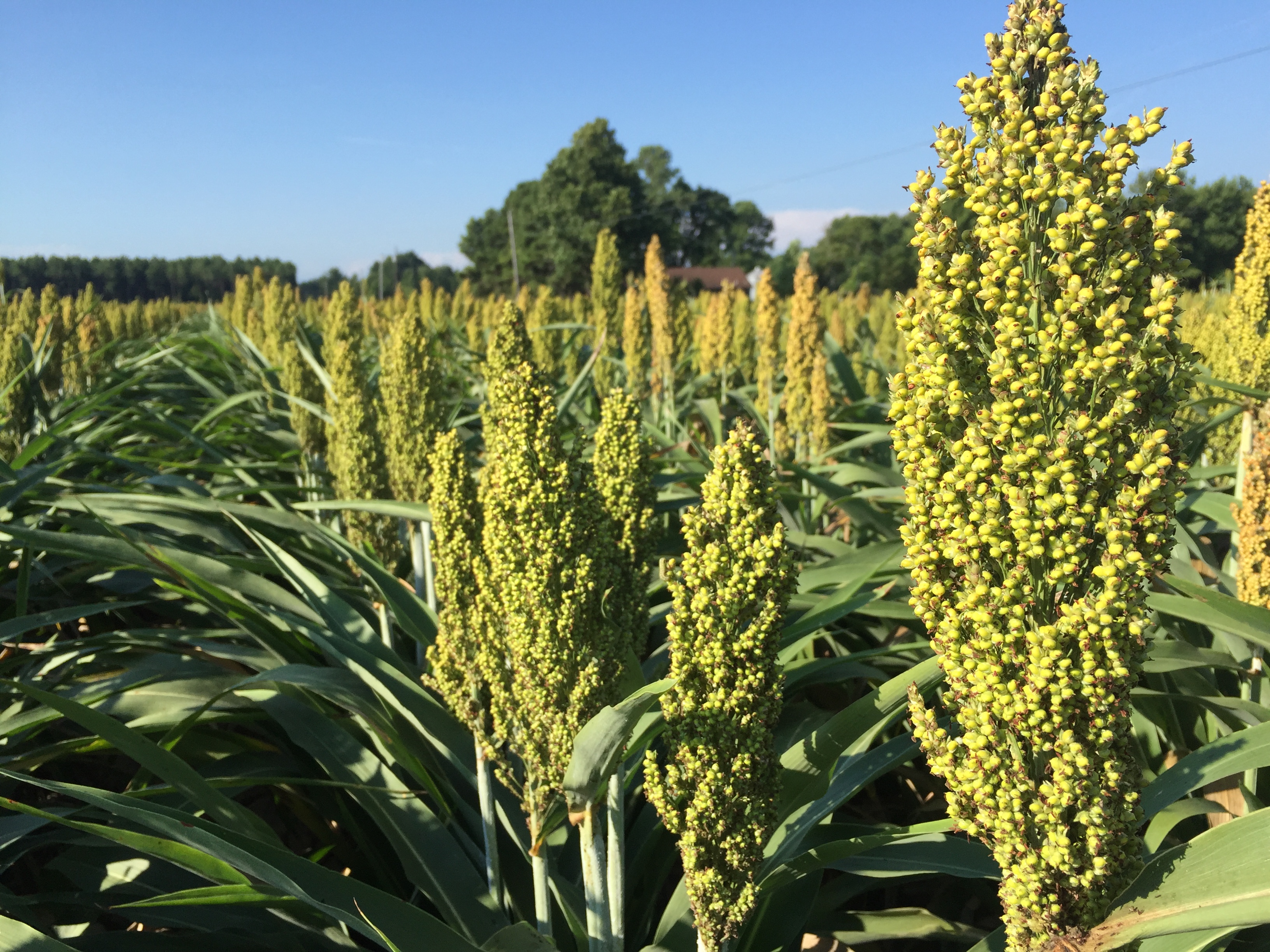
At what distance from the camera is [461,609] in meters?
2.67

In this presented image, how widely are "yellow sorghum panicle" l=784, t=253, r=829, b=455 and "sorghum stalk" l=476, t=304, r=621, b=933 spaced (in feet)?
15.6

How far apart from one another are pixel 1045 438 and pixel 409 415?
12.9ft

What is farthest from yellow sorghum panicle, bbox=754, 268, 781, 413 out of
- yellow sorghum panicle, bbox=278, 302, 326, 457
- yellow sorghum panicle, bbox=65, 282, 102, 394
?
yellow sorghum panicle, bbox=65, 282, 102, 394

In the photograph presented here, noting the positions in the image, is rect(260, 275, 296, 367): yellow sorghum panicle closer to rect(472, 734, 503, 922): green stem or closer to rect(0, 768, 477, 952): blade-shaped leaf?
rect(472, 734, 503, 922): green stem

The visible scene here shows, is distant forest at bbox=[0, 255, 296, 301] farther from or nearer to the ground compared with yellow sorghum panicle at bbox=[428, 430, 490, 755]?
farther from the ground

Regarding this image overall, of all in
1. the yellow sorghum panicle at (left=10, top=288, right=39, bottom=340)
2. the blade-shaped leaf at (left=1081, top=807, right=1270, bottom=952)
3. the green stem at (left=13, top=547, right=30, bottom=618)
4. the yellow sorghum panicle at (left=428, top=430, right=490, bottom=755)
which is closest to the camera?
the blade-shaped leaf at (left=1081, top=807, right=1270, bottom=952)

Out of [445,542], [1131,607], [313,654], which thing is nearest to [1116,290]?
[1131,607]

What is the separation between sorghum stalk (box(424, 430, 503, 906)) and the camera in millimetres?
2639

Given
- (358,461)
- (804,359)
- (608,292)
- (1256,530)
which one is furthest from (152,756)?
(608,292)

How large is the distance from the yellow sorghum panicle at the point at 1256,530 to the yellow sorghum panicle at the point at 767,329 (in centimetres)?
454

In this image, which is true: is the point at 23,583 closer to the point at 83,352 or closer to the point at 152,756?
the point at 152,756

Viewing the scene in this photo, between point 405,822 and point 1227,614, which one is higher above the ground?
point 1227,614

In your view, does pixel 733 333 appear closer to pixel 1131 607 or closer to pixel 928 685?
pixel 928 685

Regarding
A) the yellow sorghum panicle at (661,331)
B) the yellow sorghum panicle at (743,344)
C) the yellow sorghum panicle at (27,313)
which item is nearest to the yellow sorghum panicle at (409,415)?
the yellow sorghum panicle at (661,331)
